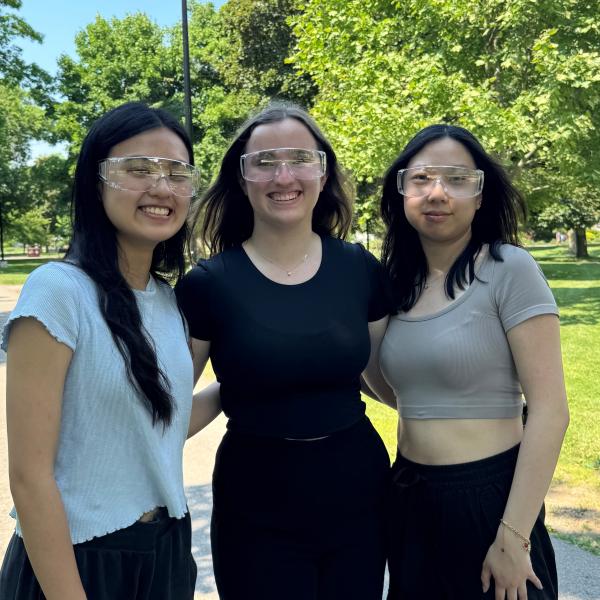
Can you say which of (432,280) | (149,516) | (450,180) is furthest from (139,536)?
(450,180)

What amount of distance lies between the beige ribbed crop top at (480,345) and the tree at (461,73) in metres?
8.53

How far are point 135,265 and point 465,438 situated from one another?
120 centimetres

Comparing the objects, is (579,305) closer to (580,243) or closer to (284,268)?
(284,268)

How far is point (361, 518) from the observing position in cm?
211

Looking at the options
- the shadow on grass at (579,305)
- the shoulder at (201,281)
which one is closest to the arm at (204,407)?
the shoulder at (201,281)

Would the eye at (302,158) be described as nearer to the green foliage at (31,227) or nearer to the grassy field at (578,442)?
the grassy field at (578,442)

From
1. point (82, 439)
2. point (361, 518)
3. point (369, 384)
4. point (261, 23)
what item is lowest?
point (361, 518)

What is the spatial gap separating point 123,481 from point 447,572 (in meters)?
1.13

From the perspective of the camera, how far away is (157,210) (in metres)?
1.85

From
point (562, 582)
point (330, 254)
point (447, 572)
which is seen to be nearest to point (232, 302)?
point (330, 254)

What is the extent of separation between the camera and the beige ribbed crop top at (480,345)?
1.99m

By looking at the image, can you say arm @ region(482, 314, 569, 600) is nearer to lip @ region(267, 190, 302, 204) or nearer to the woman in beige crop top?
the woman in beige crop top

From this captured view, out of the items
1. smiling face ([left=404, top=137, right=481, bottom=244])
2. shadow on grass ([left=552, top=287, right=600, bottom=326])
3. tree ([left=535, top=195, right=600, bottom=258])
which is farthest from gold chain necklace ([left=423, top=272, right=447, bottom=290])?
tree ([left=535, top=195, right=600, bottom=258])

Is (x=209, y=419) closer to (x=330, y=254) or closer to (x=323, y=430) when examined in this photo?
(x=323, y=430)
